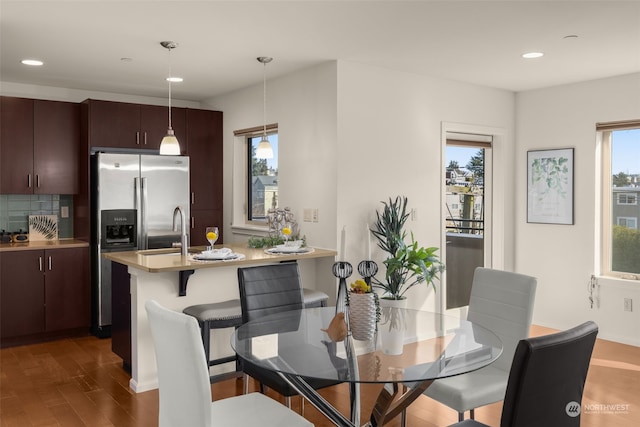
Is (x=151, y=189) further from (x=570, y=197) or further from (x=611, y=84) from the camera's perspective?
(x=611, y=84)

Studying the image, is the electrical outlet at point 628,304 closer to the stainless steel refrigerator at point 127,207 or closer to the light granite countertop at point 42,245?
the stainless steel refrigerator at point 127,207

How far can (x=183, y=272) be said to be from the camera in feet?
12.8

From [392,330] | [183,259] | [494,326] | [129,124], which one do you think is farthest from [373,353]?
[129,124]

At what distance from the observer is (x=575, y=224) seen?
17.8ft

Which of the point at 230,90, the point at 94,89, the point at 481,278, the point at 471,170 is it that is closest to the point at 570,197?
the point at 471,170

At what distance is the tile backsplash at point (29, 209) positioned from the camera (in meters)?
5.48

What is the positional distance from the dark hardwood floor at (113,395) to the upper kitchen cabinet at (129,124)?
6.79ft

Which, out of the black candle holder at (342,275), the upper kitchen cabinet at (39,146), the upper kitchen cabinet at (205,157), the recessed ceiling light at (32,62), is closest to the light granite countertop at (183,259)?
the black candle holder at (342,275)

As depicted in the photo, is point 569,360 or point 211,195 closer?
point 569,360

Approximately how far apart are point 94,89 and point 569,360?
549cm

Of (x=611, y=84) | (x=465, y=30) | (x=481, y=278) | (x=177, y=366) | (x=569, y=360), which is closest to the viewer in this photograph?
(x=569, y=360)

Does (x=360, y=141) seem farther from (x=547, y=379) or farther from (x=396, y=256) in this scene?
(x=547, y=379)

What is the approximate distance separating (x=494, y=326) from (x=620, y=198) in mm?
3023

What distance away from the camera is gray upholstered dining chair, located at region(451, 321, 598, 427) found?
1.65 m
